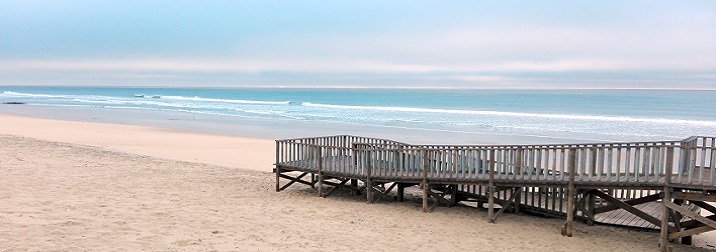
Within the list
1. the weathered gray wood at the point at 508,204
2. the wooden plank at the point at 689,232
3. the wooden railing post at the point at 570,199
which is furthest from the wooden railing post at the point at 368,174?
the wooden plank at the point at 689,232

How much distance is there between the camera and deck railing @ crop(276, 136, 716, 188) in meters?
11.2

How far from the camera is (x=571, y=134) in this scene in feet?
126

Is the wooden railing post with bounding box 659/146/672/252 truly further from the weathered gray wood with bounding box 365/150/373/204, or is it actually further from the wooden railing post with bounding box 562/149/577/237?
the weathered gray wood with bounding box 365/150/373/204

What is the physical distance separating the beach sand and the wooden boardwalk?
49 cm

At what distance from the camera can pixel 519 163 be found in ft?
41.8

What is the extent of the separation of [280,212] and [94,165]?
29.3 ft

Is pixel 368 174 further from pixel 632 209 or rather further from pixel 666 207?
pixel 666 207

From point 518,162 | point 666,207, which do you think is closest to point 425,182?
point 518,162

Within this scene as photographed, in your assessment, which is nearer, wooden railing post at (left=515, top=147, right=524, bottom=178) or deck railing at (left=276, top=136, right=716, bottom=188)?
deck railing at (left=276, top=136, right=716, bottom=188)

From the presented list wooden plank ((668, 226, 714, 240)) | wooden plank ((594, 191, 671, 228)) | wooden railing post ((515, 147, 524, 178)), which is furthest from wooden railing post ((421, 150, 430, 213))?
wooden plank ((668, 226, 714, 240))

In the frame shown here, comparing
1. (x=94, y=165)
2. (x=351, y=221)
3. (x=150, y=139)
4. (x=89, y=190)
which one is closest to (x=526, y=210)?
(x=351, y=221)

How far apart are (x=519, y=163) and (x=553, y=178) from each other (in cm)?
80

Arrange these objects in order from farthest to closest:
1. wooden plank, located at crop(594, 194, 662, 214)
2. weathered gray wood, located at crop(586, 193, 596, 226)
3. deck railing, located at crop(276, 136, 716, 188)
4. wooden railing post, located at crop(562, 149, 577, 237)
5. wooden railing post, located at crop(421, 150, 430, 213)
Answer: wooden railing post, located at crop(421, 150, 430, 213) < weathered gray wood, located at crop(586, 193, 596, 226) < wooden railing post, located at crop(562, 149, 577, 237) < wooden plank, located at crop(594, 194, 662, 214) < deck railing, located at crop(276, 136, 716, 188)

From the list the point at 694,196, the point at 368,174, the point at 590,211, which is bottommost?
the point at 590,211
